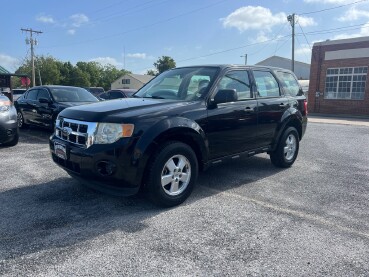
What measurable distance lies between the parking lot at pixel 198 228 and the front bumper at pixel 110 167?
38 centimetres

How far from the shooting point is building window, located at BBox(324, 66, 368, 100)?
71.8 ft

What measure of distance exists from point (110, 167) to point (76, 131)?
70 cm

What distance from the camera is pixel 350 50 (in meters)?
22.1

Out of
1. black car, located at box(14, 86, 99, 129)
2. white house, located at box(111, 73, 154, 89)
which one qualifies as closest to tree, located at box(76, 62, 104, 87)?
white house, located at box(111, 73, 154, 89)

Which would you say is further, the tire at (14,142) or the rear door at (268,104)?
the tire at (14,142)

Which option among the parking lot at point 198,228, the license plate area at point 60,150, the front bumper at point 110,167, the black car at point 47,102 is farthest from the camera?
the black car at point 47,102

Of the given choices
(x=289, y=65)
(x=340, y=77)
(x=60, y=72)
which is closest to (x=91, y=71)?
(x=60, y=72)

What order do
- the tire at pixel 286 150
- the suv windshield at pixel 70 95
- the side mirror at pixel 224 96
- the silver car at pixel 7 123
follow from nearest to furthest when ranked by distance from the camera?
the side mirror at pixel 224 96 → the tire at pixel 286 150 → the silver car at pixel 7 123 → the suv windshield at pixel 70 95

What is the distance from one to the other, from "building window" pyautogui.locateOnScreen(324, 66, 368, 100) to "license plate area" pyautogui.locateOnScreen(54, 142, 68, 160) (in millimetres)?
22453

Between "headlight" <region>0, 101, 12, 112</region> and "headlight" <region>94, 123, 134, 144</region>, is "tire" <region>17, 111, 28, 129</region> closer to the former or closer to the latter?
"headlight" <region>0, 101, 12, 112</region>

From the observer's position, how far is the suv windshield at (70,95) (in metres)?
9.06

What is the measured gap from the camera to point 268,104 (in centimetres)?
534

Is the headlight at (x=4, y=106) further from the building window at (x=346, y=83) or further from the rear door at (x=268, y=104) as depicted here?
the building window at (x=346, y=83)

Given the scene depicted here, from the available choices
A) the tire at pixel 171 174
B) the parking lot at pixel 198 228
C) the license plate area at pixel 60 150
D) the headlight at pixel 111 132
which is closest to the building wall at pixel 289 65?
the parking lot at pixel 198 228
